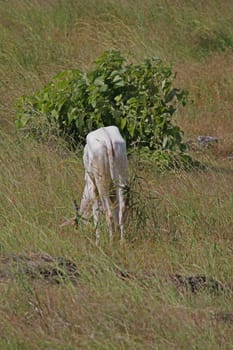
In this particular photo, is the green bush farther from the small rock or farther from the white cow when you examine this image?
the white cow

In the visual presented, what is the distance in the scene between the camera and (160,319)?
224 inches

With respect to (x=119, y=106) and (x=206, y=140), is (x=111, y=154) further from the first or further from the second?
(x=206, y=140)

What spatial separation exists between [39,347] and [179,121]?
716 centimetres

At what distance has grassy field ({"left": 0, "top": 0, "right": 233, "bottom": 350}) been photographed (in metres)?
5.68

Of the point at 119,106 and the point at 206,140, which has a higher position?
the point at 119,106

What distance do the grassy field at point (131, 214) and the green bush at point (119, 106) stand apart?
31 cm

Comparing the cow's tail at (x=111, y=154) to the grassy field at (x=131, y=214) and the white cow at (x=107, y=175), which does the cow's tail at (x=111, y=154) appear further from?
the grassy field at (x=131, y=214)

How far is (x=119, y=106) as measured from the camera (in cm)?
1016

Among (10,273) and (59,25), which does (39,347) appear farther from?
(59,25)

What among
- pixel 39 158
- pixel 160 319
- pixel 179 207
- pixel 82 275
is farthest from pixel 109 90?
pixel 160 319

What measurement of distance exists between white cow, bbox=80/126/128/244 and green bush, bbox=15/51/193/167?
2223mm

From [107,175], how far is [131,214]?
361 mm

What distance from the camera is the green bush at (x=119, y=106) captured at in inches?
395

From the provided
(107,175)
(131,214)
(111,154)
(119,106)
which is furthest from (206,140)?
(111,154)
